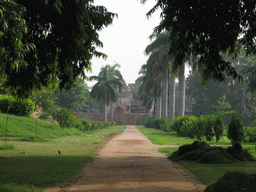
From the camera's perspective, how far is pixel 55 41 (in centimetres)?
794

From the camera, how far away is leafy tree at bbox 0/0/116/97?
7391mm

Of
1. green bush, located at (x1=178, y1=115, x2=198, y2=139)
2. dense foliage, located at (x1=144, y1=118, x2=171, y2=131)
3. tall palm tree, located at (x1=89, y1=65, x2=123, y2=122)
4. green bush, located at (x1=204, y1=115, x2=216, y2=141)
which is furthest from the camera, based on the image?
tall palm tree, located at (x1=89, y1=65, x2=123, y2=122)

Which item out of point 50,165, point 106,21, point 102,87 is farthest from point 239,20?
point 102,87

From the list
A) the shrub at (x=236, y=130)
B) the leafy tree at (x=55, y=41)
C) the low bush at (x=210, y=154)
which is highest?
the leafy tree at (x=55, y=41)

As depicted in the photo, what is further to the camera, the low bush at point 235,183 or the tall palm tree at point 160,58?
the tall palm tree at point 160,58

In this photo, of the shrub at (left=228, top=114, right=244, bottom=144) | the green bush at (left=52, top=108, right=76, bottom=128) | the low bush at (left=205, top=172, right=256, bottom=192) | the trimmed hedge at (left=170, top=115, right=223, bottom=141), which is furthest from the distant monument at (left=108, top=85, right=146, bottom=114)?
the low bush at (left=205, top=172, right=256, bottom=192)

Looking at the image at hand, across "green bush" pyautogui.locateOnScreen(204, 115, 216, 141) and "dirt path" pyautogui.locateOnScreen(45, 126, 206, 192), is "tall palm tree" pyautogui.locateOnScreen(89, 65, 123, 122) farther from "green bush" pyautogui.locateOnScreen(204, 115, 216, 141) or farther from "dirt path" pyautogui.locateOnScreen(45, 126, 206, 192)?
"dirt path" pyautogui.locateOnScreen(45, 126, 206, 192)

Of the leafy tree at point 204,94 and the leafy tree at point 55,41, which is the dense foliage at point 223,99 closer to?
the leafy tree at point 204,94

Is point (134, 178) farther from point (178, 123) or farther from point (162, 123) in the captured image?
point (162, 123)

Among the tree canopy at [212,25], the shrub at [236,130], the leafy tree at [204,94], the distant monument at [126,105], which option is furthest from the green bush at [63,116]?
the distant monument at [126,105]

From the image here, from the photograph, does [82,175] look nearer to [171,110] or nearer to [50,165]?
[50,165]

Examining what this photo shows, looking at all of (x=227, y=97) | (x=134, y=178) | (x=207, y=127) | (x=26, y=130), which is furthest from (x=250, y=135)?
(x=227, y=97)

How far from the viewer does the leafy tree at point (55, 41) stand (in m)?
7.39

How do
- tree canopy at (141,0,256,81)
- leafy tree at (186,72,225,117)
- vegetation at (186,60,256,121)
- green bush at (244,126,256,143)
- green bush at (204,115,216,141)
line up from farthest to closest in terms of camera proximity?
1. leafy tree at (186,72,225,117)
2. vegetation at (186,60,256,121)
3. green bush at (204,115,216,141)
4. green bush at (244,126,256,143)
5. tree canopy at (141,0,256,81)
